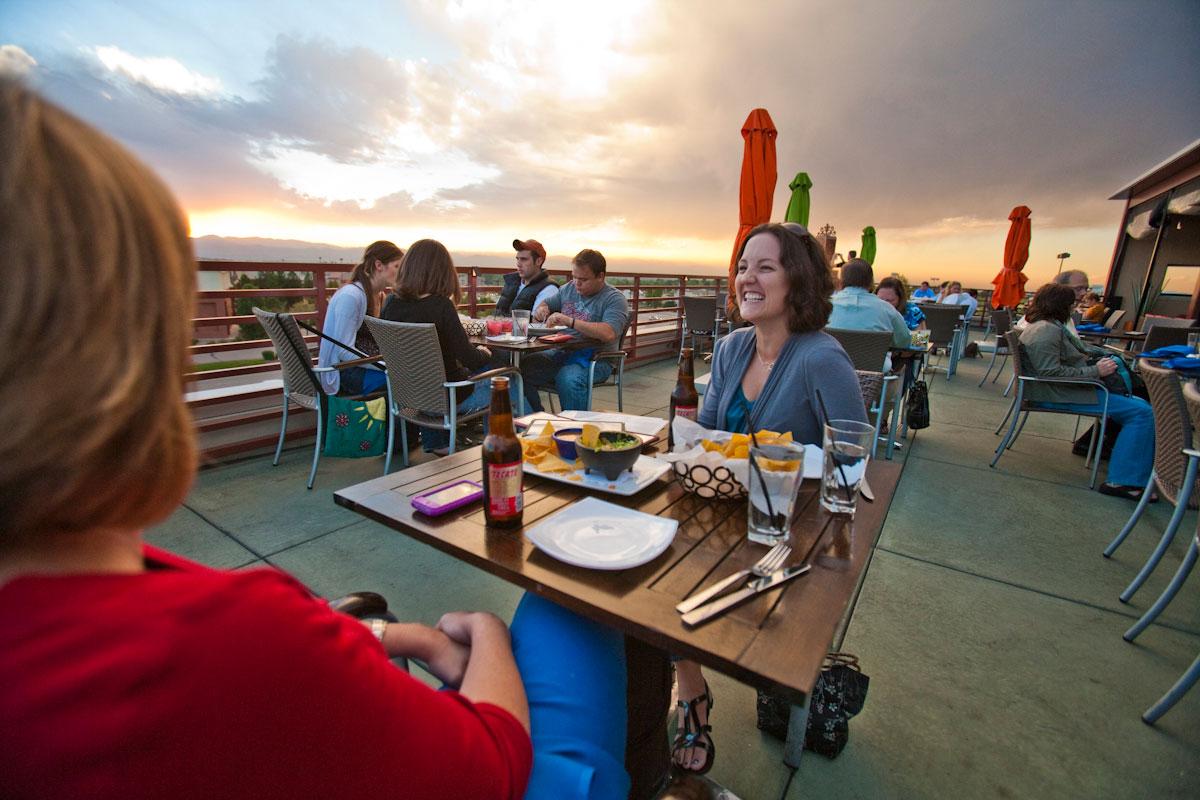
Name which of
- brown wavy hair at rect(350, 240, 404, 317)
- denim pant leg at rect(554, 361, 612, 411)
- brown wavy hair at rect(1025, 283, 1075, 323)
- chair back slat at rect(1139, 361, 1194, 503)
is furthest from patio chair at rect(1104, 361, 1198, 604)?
brown wavy hair at rect(350, 240, 404, 317)

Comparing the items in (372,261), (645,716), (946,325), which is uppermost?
(372,261)

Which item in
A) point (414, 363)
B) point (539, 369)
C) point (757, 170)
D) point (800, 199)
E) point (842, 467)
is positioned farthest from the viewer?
point (800, 199)

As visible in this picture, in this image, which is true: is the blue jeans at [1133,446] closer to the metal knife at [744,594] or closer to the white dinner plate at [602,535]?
the metal knife at [744,594]

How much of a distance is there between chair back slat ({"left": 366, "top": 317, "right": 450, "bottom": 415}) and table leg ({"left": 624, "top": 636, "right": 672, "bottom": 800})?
2248mm

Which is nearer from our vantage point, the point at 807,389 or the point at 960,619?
the point at 807,389

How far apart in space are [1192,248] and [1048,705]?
15355 millimetres

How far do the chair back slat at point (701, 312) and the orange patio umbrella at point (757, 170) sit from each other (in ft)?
8.59

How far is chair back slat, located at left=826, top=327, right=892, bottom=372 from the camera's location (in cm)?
353

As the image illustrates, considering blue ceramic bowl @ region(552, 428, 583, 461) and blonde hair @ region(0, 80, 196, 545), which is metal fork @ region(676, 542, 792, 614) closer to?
blue ceramic bowl @ region(552, 428, 583, 461)

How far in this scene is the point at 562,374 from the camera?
4.33 meters

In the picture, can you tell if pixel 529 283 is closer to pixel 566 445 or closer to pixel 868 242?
pixel 566 445

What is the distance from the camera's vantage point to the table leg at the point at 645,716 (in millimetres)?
1161

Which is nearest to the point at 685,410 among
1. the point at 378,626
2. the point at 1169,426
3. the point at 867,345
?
the point at 378,626

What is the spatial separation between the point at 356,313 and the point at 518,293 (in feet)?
6.95
